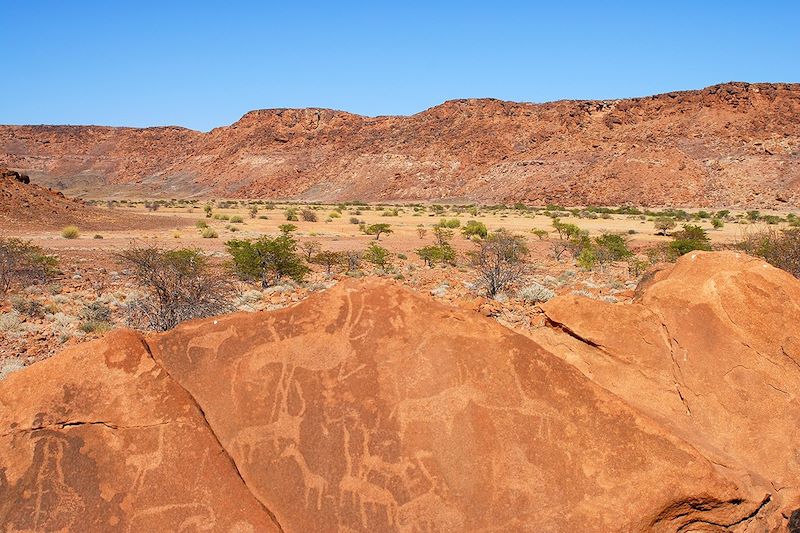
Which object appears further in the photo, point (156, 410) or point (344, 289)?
point (344, 289)

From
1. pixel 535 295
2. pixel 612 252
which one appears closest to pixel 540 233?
pixel 612 252

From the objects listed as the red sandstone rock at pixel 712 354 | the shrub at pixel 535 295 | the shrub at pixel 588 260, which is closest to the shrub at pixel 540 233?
the shrub at pixel 588 260

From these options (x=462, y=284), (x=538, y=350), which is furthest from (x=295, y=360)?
(x=462, y=284)

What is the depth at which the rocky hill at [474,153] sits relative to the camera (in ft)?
242

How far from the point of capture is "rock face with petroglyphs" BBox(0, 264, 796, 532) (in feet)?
11.0

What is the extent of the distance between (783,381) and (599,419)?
170 cm

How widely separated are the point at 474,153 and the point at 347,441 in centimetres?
9164

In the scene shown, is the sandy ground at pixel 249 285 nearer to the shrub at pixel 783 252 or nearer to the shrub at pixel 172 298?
the shrub at pixel 172 298

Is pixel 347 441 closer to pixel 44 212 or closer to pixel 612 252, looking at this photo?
pixel 612 252

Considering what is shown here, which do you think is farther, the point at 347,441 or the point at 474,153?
the point at 474,153

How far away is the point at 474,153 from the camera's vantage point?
304 feet

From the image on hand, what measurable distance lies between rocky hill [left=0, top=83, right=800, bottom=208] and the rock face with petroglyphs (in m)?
72.4

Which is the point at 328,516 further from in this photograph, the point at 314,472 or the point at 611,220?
the point at 611,220

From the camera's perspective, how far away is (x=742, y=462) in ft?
12.8
